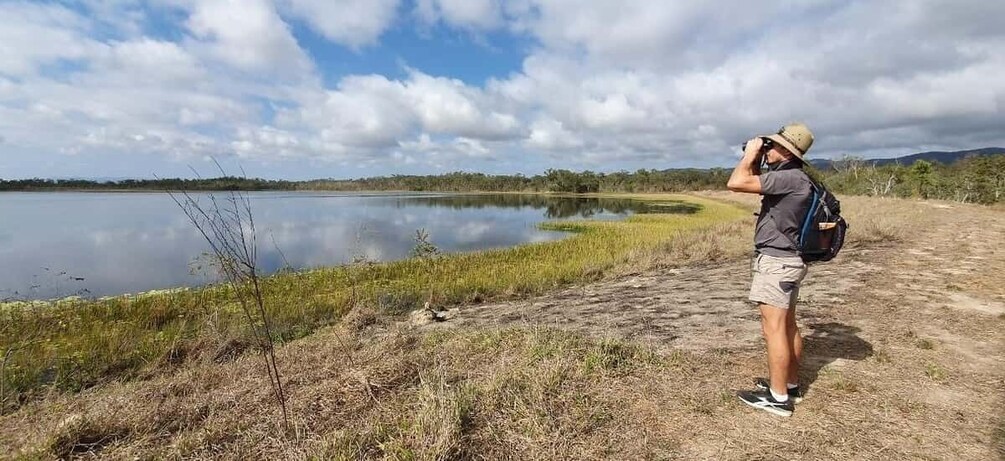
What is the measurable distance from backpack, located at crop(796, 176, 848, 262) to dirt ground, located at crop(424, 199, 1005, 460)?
1.03 metres

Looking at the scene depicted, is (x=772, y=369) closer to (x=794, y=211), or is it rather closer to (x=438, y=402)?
(x=794, y=211)

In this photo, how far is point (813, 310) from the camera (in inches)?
213

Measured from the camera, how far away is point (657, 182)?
88750 mm

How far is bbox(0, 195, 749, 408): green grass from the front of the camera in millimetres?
5680

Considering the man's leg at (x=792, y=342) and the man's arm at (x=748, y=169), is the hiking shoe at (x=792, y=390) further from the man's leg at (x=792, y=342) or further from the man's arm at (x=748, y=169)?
the man's arm at (x=748, y=169)

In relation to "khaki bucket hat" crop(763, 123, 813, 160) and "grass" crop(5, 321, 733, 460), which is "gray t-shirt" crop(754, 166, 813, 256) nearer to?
"khaki bucket hat" crop(763, 123, 813, 160)

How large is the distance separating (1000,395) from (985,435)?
78 cm

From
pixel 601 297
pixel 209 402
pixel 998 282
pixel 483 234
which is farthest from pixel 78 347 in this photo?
pixel 483 234

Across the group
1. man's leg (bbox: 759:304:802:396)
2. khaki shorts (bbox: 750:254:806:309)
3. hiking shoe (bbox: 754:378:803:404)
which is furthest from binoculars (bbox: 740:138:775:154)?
hiking shoe (bbox: 754:378:803:404)

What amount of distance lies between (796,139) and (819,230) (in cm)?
57

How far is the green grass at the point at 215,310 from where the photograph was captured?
5.68 metres

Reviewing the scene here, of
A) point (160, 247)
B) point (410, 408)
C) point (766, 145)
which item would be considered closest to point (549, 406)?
point (410, 408)

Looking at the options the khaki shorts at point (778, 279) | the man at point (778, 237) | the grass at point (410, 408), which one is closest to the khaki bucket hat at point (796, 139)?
the man at point (778, 237)

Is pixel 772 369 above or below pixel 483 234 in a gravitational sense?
above
